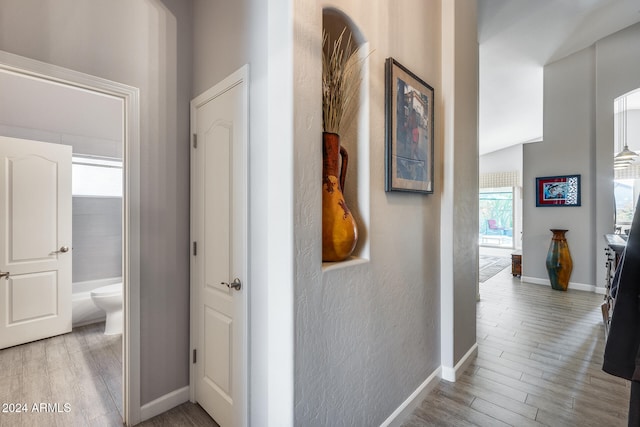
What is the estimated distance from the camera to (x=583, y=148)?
4.72m

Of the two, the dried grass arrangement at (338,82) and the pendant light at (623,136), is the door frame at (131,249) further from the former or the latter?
the pendant light at (623,136)

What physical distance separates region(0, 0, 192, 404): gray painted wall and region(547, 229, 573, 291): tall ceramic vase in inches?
215

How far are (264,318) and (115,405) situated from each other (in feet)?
4.56

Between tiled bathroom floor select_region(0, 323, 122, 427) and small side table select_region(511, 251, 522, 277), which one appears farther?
small side table select_region(511, 251, 522, 277)

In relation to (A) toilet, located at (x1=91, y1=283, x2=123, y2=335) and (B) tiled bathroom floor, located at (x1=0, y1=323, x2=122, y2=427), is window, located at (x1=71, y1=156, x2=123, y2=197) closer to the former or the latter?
(A) toilet, located at (x1=91, y1=283, x2=123, y2=335)

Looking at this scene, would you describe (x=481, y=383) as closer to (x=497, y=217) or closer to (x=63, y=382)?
(x=63, y=382)

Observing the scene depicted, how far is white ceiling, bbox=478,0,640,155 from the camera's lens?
11.8ft

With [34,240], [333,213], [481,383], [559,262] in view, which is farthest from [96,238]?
[559,262]

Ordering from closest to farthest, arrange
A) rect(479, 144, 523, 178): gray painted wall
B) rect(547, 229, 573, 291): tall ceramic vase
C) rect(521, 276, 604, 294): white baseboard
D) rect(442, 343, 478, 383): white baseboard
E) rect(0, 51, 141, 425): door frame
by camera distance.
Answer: rect(0, 51, 141, 425): door frame, rect(442, 343, 478, 383): white baseboard, rect(521, 276, 604, 294): white baseboard, rect(547, 229, 573, 291): tall ceramic vase, rect(479, 144, 523, 178): gray painted wall

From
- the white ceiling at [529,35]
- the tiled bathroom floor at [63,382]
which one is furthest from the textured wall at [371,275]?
the white ceiling at [529,35]

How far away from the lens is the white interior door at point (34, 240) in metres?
2.75

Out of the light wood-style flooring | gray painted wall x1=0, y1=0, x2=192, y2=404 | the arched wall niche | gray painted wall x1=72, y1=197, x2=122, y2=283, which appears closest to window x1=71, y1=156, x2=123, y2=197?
gray painted wall x1=72, y1=197, x2=122, y2=283

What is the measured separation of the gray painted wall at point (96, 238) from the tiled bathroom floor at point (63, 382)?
0.88 metres

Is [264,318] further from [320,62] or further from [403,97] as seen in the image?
[403,97]
